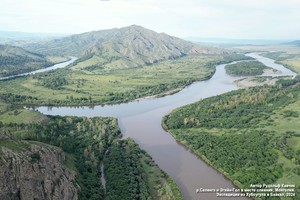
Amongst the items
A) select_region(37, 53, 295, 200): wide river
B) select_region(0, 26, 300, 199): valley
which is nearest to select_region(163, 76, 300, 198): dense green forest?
select_region(0, 26, 300, 199): valley

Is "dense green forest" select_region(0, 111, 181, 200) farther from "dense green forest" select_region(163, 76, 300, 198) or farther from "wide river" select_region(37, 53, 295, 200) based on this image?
"dense green forest" select_region(163, 76, 300, 198)

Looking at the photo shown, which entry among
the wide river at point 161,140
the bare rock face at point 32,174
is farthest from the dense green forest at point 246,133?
the bare rock face at point 32,174

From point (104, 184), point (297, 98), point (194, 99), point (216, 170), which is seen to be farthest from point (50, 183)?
point (297, 98)

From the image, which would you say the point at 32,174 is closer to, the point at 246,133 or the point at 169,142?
the point at 169,142

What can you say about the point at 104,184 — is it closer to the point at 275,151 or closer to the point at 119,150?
the point at 119,150

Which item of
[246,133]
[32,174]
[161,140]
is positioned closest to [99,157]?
[161,140]

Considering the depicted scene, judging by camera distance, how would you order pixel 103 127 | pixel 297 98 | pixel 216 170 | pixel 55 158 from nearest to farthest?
pixel 55 158
pixel 216 170
pixel 103 127
pixel 297 98

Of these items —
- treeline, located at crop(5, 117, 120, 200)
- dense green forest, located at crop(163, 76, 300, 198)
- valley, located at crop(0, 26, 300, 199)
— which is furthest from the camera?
dense green forest, located at crop(163, 76, 300, 198)
